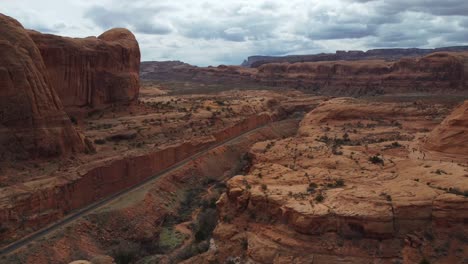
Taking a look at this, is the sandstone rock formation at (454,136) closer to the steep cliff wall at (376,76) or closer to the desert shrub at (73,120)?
the desert shrub at (73,120)

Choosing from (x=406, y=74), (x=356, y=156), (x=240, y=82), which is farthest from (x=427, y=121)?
(x=240, y=82)

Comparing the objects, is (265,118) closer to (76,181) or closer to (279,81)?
(76,181)

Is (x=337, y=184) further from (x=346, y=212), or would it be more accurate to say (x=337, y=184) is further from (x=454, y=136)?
(x=454, y=136)

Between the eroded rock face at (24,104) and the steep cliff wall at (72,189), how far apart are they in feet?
10.4

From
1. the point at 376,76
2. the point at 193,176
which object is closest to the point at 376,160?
Result: the point at 193,176

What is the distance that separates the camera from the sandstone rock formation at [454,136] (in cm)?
2917

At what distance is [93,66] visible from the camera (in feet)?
157

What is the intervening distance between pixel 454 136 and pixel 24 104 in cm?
2957

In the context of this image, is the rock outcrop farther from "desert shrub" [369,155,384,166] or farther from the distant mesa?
the distant mesa

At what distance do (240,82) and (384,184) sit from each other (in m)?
120

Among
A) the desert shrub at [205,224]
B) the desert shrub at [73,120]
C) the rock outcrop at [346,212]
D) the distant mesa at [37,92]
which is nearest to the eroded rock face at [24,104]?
the distant mesa at [37,92]

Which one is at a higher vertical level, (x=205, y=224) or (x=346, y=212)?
(x=346, y=212)

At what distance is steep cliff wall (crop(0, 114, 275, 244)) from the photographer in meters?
27.2

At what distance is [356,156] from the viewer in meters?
31.4
